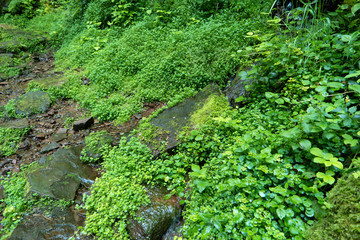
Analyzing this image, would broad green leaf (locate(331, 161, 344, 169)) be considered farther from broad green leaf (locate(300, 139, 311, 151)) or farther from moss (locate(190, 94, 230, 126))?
moss (locate(190, 94, 230, 126))

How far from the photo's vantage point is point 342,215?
208cm

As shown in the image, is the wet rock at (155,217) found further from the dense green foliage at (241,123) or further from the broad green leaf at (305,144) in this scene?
the broad green leaf at (305,144)

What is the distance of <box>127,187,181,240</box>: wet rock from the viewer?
3141 mm

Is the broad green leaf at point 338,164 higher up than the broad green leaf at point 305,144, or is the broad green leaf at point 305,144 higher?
Answer: the broad green leaf at point 305,144

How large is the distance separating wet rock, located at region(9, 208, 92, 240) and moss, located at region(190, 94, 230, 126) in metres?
2.75

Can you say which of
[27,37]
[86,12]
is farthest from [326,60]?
[27,37]

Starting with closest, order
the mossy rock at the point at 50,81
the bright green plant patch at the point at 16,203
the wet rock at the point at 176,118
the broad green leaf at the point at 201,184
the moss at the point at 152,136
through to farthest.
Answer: the broad green leaf at the point at 201,184, the bright green plant patch at the point at 16,203, the moss at the point at 152,136, the wet rock at the point at 176,118, the mossy rock at the point at 50,81

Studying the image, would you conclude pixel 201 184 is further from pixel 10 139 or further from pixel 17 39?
pixel 17 39

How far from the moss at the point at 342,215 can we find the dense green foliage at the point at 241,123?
0.04ft

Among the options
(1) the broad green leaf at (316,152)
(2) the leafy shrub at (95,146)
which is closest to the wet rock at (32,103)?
(2) the leafy shrub at (95,146)

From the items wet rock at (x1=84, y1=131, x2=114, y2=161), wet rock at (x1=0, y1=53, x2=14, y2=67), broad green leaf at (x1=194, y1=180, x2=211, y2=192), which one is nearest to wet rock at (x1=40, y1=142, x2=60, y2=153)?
wet rock at (x1=84, y1=131, x2=114, y2=161)

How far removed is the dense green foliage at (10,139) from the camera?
5.11 metres

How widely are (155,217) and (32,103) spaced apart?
19.0ft

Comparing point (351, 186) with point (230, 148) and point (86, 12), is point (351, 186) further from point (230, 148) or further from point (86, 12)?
point (86, 12)
